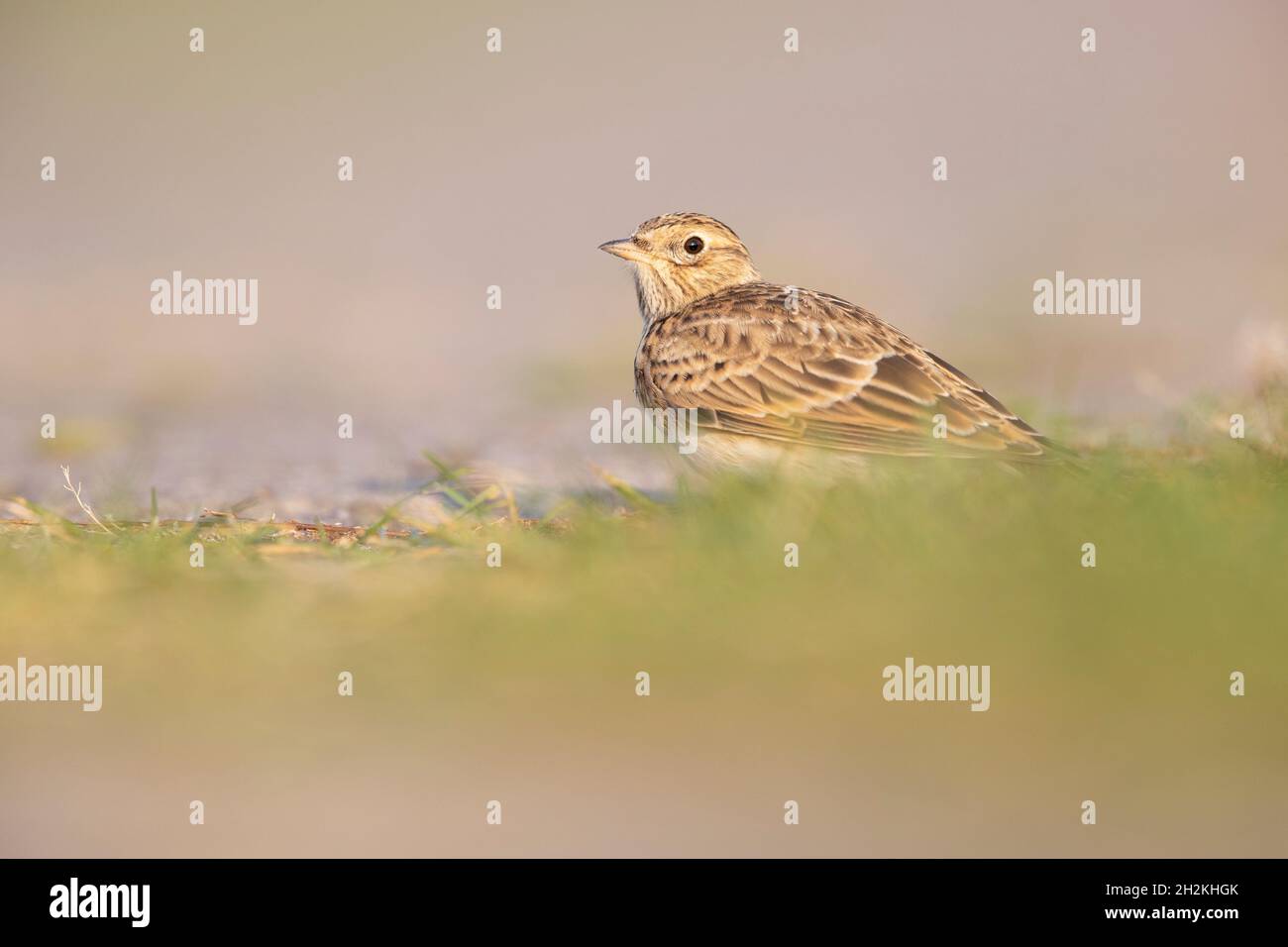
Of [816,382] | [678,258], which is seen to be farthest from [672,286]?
[816,382]

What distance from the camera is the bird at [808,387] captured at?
6879 mm

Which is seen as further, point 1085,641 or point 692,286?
point 692,286

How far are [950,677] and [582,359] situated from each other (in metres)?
8.38

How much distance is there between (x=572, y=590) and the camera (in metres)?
5.87

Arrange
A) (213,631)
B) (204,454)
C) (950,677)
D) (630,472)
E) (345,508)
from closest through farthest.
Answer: (950,677) < (213,631) < (345,508) < (630,472) < (204,454)

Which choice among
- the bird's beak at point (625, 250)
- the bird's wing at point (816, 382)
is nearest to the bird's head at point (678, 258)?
the bird's beak at point (625, 250)

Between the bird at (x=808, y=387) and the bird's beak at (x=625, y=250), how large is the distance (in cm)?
3

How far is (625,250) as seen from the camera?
27.7ft

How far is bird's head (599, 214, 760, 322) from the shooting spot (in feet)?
27.9

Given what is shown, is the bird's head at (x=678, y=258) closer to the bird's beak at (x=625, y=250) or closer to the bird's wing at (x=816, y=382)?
the bird's beak at (x=625, y=250)

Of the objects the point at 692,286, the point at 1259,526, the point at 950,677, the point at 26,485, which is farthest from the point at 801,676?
the point at 26,485

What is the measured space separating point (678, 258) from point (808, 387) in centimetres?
165

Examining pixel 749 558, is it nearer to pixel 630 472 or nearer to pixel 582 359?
pixel 630 472

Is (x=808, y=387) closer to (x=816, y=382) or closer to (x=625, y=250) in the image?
(x=816, y=382)
